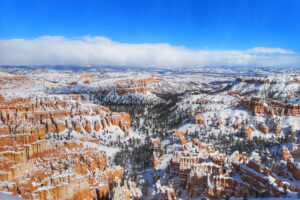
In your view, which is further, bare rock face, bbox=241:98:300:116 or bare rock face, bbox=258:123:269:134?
bare rock face, bbox=241:98:300:116

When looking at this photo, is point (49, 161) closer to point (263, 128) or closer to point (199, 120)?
point (199, 120)

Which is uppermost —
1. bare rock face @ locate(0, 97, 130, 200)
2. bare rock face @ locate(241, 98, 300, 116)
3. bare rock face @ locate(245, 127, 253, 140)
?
bare rock face @ locate(241, 98, 300, 116)

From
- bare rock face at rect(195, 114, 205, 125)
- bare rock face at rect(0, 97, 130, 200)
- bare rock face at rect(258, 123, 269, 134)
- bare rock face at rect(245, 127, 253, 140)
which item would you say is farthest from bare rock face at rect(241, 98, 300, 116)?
bare rock face at rect(0, 97, 130, 200)

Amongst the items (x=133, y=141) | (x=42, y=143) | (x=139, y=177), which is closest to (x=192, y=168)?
(x=139, y=177)

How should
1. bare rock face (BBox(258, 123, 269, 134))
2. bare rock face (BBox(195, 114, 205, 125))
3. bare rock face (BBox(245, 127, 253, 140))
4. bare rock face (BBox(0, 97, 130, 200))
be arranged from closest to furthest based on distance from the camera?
bare rock face (BBox(0, 97, 130, 200)) < bare rock face (BBox(245, 127, 253, 140)) < bare rock face (BBox(258, 123, 269, 134)) < bare rock face (BBox(195, 114, 205, 125))

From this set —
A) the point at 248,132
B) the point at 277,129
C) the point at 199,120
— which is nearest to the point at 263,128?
the point at 277,129

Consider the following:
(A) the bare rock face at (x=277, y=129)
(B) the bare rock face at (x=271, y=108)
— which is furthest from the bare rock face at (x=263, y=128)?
(B) the bare rock face at (x=271, y=108)

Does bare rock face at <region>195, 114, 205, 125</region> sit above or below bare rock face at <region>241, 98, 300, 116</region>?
below

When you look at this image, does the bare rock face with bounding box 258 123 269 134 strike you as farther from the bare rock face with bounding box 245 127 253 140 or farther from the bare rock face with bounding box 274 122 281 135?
the bare rock face with bounding box 245 127 253 140

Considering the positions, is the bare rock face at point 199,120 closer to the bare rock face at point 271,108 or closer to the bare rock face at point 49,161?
the bare rock face at point 271,108

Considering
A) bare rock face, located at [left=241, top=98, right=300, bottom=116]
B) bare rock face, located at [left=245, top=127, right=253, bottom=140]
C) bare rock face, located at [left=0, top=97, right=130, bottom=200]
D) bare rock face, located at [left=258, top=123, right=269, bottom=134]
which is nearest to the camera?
bare rock face, located at [left=0, top=97, right=130, bottom=200]
